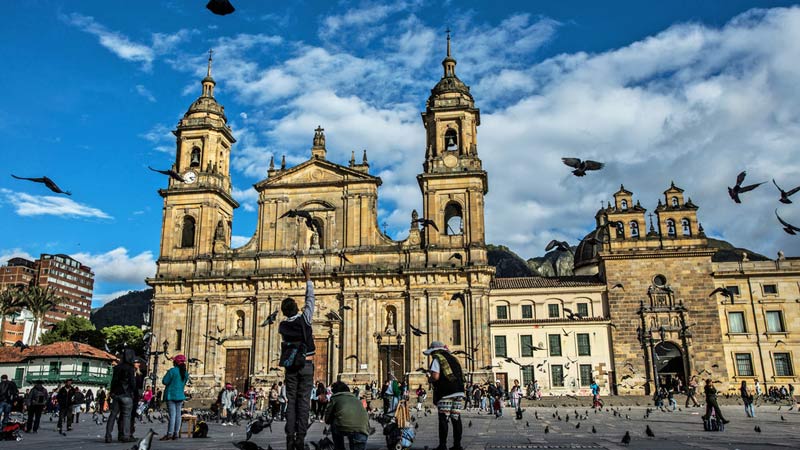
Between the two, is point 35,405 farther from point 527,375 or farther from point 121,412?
point 527,375

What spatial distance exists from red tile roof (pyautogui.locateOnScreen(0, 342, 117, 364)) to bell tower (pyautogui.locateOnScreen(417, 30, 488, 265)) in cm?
2880

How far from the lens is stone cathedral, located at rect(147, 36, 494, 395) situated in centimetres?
4088

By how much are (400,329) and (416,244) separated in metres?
5.57

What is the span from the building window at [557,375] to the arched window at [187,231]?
2616 centimetres

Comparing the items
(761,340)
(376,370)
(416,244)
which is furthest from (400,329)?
(761,340)

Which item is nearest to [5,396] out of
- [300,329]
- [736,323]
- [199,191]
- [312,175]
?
[300,329]

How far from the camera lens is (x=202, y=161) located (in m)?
47.1

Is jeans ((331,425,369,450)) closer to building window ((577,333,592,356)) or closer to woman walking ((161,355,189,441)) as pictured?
woman walking ((161,355,189,441))

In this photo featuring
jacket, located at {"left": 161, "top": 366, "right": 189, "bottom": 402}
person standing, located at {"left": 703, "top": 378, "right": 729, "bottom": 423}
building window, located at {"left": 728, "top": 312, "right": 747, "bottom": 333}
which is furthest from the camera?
building window, located at {"left": 728, "top": 312, "right": 747, "bottom": 333}

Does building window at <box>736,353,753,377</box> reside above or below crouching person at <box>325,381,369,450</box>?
above

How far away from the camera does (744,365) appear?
143 feet


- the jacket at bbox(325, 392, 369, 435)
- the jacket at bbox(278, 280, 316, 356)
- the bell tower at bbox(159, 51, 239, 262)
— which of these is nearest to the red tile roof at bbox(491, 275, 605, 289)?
the bell tower at bbox(159, 51, 239, 262)

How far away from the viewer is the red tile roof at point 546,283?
44.2 metres

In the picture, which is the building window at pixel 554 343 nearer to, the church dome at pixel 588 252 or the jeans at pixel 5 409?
the church dome at pixel 588 252
